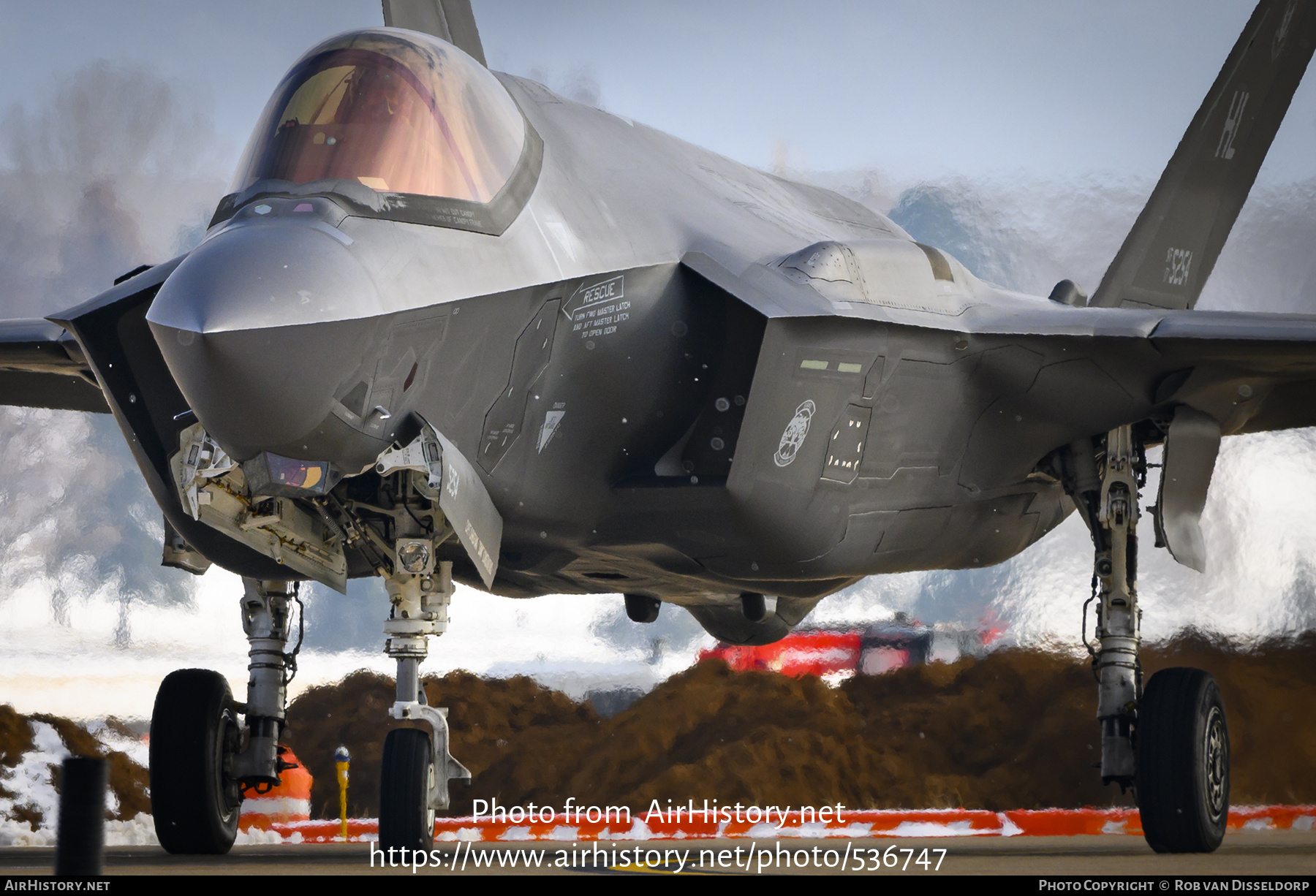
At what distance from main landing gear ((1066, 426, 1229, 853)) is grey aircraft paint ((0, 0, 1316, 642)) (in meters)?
0.25

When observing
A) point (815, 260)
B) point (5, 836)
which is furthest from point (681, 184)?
point (5, 836)

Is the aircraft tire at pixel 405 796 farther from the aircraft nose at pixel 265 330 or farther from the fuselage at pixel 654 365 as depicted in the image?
the aircraft nose at pixel 265 330

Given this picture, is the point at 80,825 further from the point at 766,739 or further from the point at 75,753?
the point at 766,739

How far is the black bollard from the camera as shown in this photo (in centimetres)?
314

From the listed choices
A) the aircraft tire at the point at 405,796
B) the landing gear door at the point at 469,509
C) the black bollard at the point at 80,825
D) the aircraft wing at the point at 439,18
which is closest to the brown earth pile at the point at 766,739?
the aircraft wing at the point at 439,18

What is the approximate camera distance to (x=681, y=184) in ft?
23.0

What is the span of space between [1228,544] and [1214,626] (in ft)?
2.91

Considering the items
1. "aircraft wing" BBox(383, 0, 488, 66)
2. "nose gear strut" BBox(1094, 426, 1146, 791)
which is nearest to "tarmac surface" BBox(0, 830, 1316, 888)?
"nose gear strut" BBox(1094, 426, 1146, 791)

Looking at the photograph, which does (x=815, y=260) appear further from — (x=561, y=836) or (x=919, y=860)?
(x=561, y=836)

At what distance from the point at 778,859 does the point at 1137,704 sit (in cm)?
218

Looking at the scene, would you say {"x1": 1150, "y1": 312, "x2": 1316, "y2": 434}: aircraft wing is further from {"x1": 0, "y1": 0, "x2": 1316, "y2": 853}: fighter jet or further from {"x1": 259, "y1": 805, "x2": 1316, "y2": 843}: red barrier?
{"x1": 259, "y1": 805, "x2": 1316, "y2": 843}: red barrier

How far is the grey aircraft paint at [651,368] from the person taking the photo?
453 cm

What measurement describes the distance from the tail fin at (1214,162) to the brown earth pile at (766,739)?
4.94 m

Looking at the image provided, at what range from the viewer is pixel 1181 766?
709 centimetres
